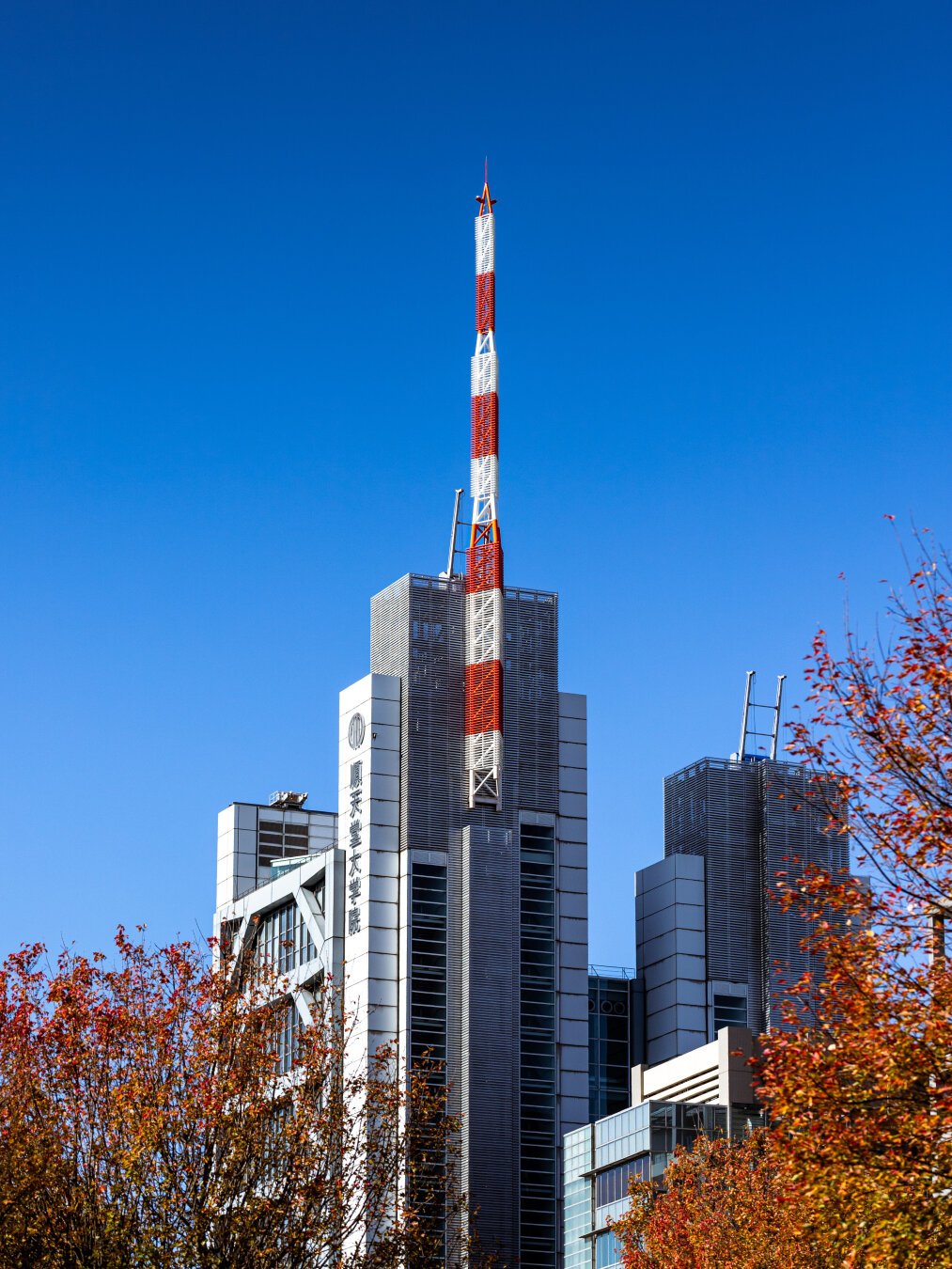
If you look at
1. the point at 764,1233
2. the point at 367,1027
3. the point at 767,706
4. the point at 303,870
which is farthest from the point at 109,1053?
the point at 767,706

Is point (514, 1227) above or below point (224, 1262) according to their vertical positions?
above

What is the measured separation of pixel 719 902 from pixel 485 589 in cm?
2673

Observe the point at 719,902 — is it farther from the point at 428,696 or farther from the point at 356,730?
the point at 356,730

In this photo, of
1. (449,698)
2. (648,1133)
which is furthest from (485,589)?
(648,1133)

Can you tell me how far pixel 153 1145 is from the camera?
55.7 metres

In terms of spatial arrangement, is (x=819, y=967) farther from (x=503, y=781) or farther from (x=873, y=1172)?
(x=873, y=1172)

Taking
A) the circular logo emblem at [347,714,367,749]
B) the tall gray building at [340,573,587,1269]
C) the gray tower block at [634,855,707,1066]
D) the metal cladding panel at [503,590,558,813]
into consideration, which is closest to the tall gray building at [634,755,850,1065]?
the gray tower block at [634,855,707,1066]

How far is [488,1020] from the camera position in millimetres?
139875

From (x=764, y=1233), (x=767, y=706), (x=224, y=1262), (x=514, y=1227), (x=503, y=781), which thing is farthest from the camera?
(x=767, y=706)

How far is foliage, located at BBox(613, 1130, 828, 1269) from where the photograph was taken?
81625 millimetres

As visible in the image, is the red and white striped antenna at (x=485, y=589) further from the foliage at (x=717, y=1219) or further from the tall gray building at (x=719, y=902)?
the foliage at (x=717, y=1219)

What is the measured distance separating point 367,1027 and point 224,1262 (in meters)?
83.4

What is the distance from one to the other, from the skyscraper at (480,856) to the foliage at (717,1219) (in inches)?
1336

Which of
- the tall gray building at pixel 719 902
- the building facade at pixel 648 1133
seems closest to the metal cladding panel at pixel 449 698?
the tall gray building at pixel 719 902
